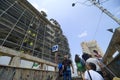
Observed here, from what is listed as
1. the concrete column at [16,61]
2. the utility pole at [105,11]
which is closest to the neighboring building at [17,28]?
the concrete column at [16,61]

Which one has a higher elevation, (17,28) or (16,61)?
(17,28)

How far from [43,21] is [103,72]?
41.8 ft

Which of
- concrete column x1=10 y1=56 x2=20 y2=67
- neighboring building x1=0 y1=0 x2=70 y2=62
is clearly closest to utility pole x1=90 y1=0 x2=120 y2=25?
neighboring building x1=0 y1=0 x2=70 y2=62

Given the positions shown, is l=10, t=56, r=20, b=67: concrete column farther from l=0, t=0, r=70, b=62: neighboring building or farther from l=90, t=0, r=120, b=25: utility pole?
l=90, t=0, r=120, b=25: utility pole

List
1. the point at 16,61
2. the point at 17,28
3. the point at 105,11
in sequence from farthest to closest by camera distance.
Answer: the point at 105,11
the point at 17,28
the point at 16,61

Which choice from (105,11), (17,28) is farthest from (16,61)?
(105,11)

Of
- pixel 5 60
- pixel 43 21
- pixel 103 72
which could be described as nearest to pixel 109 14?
pixel 43 21

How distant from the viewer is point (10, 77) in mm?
3984

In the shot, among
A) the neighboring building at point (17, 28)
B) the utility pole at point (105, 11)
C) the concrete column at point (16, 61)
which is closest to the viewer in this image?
the concrete column at point (16, 61)

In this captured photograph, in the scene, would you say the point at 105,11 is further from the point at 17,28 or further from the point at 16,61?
the point at 16,61

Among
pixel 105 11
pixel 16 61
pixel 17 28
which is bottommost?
pixel 16 61

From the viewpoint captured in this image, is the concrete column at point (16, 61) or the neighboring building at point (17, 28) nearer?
the concrete column at point (16, 61)

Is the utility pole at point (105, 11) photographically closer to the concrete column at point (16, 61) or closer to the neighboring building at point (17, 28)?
the neighboring building at point (17, 28)

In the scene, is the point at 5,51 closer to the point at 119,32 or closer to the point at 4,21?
the point at 4,21
